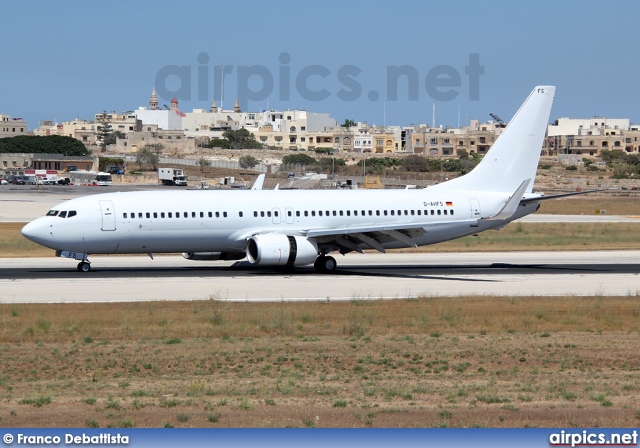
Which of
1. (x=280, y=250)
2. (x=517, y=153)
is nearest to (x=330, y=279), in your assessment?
(x=280, y=250)

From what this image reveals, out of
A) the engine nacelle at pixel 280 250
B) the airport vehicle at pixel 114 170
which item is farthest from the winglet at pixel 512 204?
the airport vehicle at pixel 114 170

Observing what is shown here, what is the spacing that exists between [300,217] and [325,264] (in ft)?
7.81

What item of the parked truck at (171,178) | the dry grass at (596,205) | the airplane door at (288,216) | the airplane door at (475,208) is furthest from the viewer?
the parked truck at (171,178)

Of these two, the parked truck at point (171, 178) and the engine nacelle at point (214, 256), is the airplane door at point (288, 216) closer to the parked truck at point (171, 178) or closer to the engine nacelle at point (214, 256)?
the engine nacelle at point (214, 256)

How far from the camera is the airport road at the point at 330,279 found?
37031mm

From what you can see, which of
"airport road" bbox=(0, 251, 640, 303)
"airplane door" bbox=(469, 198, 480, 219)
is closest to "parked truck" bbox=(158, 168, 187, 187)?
"airport road" bbox=(0, 251, 640, 303)

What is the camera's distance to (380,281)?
42.0 m

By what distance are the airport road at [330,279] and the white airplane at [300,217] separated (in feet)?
3.83

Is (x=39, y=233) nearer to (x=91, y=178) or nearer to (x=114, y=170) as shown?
(x=91, y=178)

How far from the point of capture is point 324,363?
23.3 metres

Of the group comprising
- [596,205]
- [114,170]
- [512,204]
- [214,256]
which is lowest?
[214,256]

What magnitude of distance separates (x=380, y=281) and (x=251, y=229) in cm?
663

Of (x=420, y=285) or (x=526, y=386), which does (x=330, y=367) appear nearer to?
(x=526, y=386)

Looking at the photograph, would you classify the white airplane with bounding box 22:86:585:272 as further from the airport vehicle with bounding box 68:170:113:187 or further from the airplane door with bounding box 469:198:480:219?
the airport vehicle with bounding box 68:170:113:187
